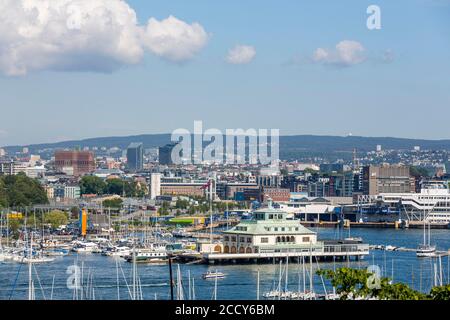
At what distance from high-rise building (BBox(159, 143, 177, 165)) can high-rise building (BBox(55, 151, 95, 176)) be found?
626 centimetres

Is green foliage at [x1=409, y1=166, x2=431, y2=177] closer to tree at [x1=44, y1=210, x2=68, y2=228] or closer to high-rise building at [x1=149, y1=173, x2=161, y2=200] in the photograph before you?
high-rise building at [x1=149, y1=173, x2=161, y2=200]

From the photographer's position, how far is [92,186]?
30125 millimetres

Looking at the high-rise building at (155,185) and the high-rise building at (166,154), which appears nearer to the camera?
the high-rise building at (166,154)

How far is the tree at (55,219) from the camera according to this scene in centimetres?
1895

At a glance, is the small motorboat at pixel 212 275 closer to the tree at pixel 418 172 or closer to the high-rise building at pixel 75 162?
the tree at pixel 418 172

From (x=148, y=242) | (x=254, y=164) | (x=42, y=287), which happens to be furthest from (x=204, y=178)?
(x=42, y=287)

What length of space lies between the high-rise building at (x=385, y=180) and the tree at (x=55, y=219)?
11.2 metres

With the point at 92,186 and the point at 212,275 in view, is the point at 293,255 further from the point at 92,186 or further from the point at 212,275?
the point at 92,186

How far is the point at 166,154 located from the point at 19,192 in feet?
23.7

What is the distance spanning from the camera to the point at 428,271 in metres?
10.8

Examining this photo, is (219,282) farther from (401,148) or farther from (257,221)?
(401,148)

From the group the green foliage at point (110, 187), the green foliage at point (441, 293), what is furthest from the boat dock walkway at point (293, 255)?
the green foliage at point (110, 187)
